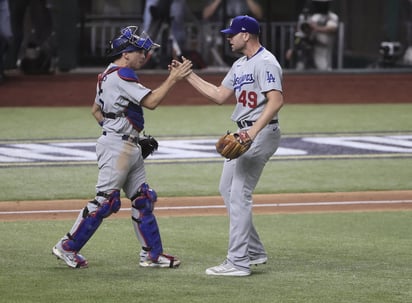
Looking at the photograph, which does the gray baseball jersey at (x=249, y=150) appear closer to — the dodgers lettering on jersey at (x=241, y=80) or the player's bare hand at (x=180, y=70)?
the dodgers lettering on jersey at (x=241, y=80)

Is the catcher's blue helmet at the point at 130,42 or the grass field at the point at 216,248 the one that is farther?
the catcher's blue helmet at the point at 130,42

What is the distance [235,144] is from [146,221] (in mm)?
981

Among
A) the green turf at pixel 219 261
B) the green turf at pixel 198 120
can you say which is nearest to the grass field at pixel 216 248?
the green turf at pixel 219 261

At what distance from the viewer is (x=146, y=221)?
28.0ft

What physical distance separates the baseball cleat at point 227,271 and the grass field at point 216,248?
0.26 feet

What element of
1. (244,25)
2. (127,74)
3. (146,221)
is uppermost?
(244,25)

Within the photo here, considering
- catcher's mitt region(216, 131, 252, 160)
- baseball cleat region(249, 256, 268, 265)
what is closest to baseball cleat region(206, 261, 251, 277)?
baseball cleat region(249, 256, 268, 265)

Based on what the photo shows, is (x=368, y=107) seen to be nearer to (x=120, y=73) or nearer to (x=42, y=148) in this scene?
(x=42, y=148)

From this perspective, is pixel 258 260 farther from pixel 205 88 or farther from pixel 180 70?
pixel 180 70

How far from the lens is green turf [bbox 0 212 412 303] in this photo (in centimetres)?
764

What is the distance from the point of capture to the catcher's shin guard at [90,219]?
27.6 feet

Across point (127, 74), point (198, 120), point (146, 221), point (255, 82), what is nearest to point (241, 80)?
point (255, 82)

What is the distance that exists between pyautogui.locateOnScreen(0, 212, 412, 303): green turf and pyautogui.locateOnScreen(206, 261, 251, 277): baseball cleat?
2.7 inches

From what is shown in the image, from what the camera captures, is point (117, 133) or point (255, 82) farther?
point (117, 133)
